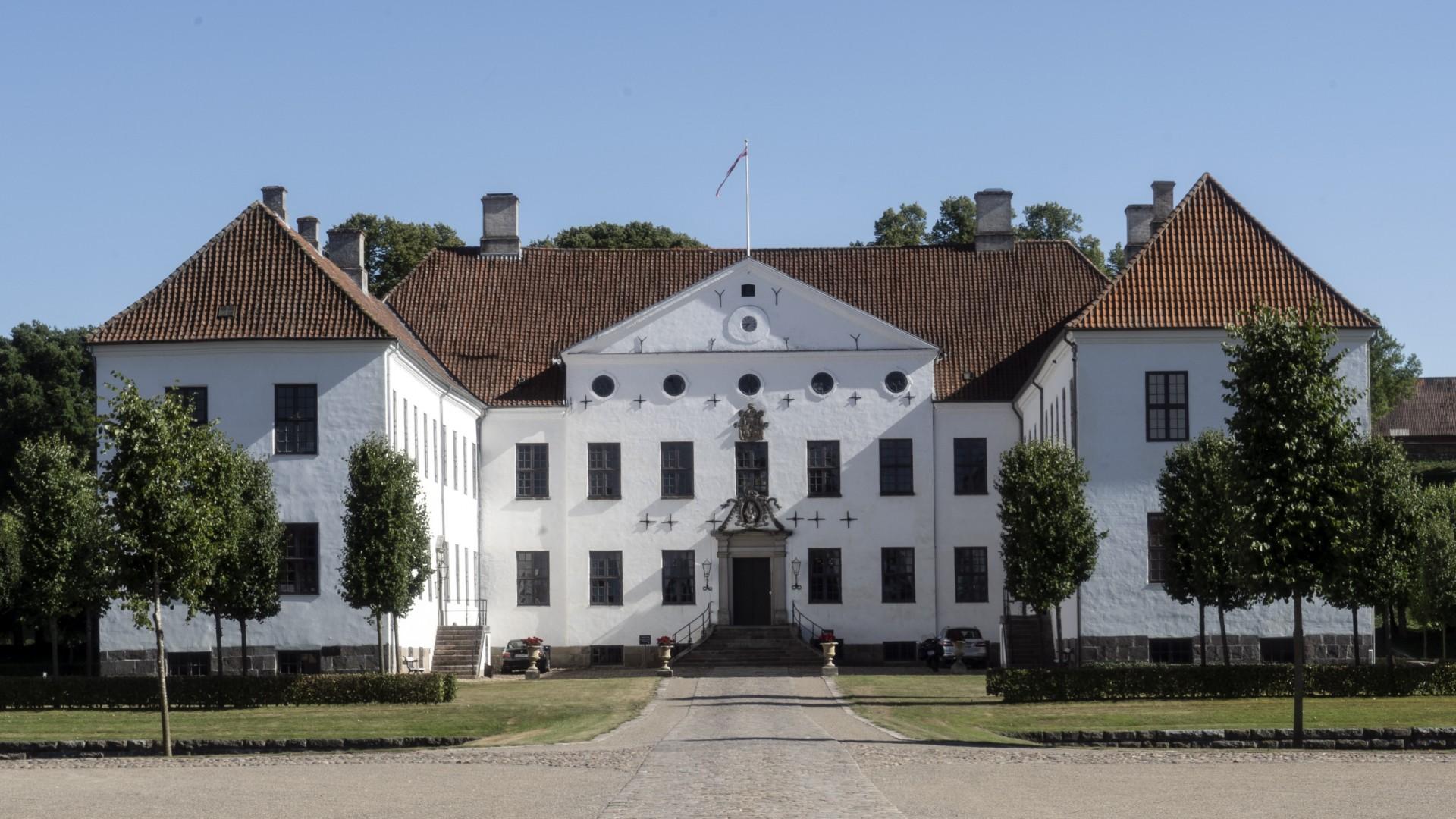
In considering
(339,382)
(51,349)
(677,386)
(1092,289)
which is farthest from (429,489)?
(51,349)

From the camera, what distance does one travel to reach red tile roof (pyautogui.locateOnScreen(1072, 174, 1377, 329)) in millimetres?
43125

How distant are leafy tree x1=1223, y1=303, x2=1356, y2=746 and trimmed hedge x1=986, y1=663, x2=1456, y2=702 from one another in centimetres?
678

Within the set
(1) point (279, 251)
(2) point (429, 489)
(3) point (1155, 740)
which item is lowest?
(3) point (1155, 740)

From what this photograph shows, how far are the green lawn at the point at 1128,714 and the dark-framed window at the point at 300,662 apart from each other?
41.0ft

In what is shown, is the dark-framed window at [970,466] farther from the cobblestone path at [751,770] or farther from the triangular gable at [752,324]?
the cobblestone path at [751,770]

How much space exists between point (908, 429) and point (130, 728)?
27.2 meters

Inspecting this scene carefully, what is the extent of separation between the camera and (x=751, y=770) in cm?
2159

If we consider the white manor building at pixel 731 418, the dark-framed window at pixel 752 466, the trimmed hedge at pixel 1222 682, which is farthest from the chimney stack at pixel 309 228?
the trimmed hedge at pixel 1222 682

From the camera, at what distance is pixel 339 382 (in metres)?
42.6

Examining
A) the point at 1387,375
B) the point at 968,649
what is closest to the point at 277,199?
the point at 968,649

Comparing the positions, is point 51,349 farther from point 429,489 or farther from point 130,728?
point 130,728

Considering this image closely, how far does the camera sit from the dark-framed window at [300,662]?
42.5 m

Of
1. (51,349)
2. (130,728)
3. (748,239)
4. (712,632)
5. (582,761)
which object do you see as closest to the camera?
(582,761)

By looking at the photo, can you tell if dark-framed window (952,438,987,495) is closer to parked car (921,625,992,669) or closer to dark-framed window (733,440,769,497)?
parked car (921,625,992,669)
